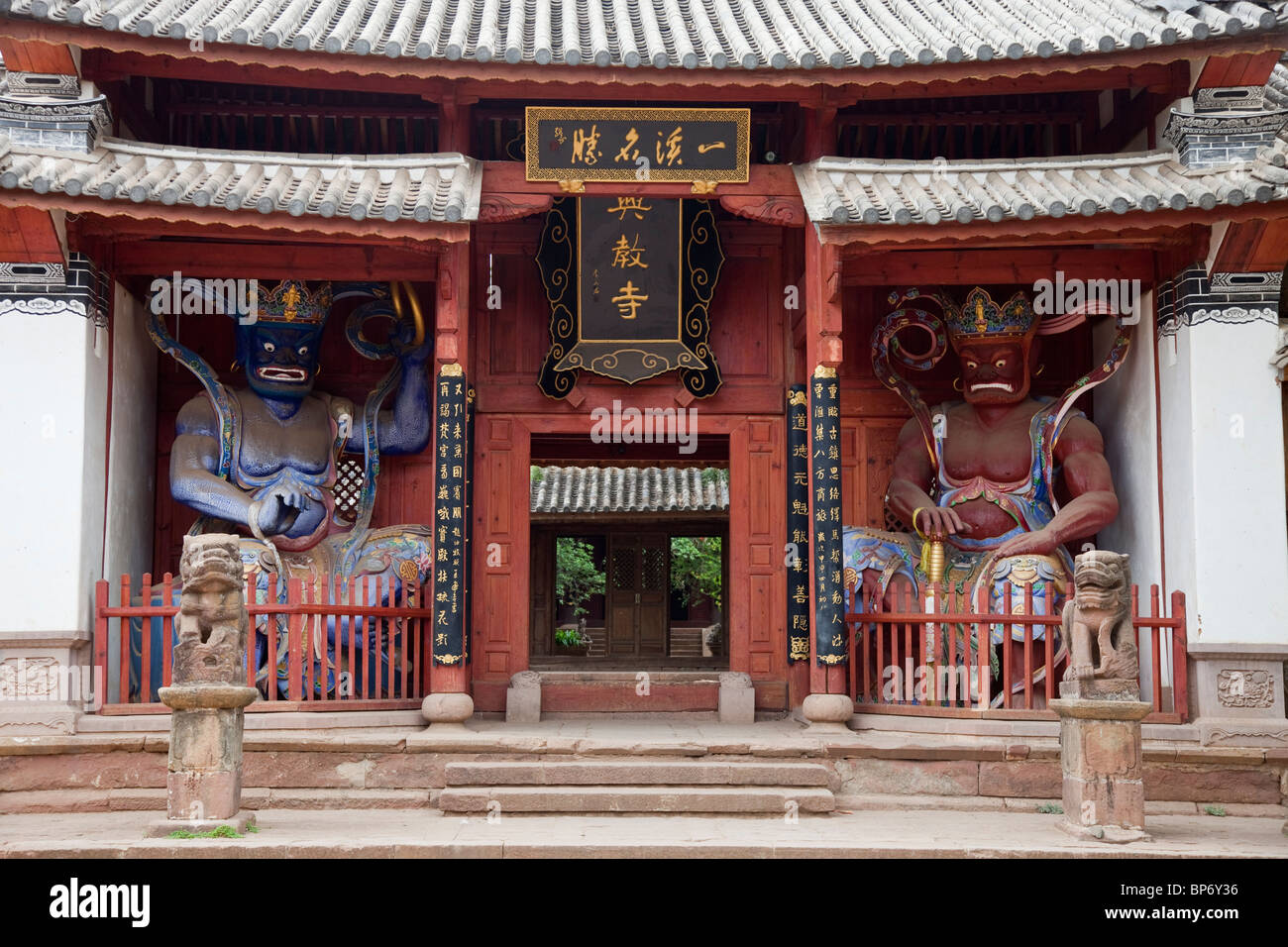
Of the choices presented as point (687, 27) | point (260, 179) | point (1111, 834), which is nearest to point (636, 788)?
point (1111, 834)

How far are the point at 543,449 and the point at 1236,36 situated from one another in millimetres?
6762

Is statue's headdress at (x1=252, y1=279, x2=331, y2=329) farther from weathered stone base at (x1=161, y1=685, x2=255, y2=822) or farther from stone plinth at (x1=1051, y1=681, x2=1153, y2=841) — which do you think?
stone plinth at (x1=1051, y1=681, x2=1153, y2=841)

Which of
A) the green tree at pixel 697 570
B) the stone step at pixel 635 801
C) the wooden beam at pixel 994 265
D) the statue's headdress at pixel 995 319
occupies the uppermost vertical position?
the wooden beam at pixel 994 265

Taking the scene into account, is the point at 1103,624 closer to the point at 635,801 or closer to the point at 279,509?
the point at 635,801

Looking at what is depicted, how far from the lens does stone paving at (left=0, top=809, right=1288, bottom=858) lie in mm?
7020

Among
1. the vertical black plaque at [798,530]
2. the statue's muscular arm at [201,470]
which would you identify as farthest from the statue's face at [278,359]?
the vertical black plaque at [798,530]

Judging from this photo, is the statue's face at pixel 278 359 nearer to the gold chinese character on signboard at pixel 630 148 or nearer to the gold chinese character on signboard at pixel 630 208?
the gold chinese character on signboard at pixel 630 208

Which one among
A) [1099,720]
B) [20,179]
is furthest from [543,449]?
[1099,720]

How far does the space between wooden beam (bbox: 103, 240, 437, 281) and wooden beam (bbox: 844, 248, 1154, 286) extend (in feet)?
10.6

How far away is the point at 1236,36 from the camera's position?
8.97 metres

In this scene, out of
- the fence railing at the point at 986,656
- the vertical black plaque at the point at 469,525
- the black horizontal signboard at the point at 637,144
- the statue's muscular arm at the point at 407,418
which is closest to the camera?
the fence railing at the point at 986,656

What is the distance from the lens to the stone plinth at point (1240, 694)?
29.1 ft

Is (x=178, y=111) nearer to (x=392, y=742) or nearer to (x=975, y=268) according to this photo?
(x=392, y=742)

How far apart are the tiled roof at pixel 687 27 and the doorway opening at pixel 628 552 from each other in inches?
329
